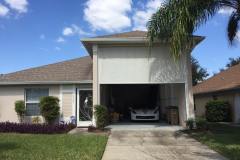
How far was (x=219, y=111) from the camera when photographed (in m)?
25.7

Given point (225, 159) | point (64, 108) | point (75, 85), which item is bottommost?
point (225, 159)

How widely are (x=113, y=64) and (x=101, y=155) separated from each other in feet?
23.8

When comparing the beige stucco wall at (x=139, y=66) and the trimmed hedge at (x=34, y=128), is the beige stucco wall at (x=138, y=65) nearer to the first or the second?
the beige stucco wall at (x=139, y=66)

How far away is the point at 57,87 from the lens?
63.6 ft

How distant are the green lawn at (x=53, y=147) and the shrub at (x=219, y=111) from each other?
13647 mm

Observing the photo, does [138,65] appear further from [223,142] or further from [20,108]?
[20,108]

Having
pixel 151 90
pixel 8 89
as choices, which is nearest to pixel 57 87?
pixel 8 89

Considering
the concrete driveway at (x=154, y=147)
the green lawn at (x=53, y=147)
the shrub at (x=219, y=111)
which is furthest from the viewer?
the shrub at (x=219, y=111)

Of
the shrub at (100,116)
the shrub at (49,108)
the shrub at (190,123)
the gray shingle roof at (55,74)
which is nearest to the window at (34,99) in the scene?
the gray shingle roof at (55,74)

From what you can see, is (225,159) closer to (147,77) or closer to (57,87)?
(147,77)

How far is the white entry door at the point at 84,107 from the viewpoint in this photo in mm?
19000

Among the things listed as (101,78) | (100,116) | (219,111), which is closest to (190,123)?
(100,116)

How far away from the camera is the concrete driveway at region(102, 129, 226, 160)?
1074cm

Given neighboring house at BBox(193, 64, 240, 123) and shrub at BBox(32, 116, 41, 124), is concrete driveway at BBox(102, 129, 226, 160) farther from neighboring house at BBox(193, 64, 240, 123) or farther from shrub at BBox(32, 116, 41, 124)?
neighboring house at BBox(193, 64, 240, 123)
